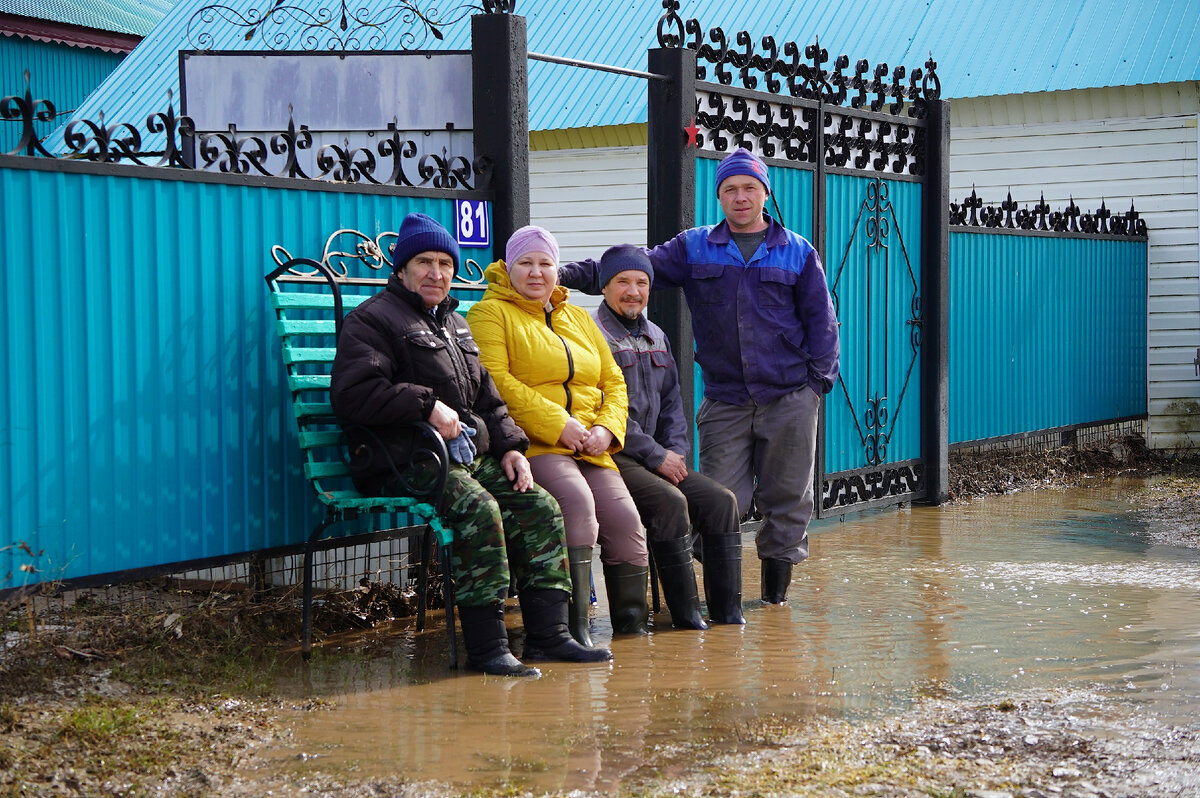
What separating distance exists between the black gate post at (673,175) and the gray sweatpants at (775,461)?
2.83ft

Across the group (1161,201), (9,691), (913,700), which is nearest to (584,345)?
(913,700)

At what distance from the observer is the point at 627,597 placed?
5879mm

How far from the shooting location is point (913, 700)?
194 inches

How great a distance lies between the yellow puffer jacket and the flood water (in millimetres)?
886

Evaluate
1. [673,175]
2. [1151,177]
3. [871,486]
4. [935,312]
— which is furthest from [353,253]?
[1151,177]

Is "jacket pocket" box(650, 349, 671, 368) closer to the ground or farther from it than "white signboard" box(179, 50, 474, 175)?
closer to the ground

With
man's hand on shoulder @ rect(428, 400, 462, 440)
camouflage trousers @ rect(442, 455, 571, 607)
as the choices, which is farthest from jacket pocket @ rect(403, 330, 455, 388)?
camouflage trousers @ rect(442, 455, 571, 607)

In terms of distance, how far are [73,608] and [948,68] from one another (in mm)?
11443

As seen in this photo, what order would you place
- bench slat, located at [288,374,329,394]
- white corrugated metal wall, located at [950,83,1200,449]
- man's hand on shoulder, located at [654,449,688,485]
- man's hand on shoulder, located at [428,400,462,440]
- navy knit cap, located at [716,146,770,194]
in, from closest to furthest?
1. man's hand on shoulder, located at [428,400,462,440]
2. bench slat, located at [288,374,329,394]
3. man's hand on shoulder, located at [654,449,688,485]
4. navy knit cap, located at [716,146,770,194]
5. white corrugated metal wall, located at [950,83,1200,449]

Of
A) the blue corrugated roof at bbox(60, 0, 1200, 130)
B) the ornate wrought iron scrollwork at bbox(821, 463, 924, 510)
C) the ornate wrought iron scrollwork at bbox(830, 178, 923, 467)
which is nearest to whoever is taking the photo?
the ornate wrought iron scrollwork at bbox(821, 463, 924, 510)

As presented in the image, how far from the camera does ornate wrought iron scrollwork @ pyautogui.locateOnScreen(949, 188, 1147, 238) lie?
36.8ft

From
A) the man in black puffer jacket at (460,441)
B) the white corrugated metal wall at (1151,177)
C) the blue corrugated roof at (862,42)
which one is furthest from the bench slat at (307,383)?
the white corrugated metal wall at (1151,177)

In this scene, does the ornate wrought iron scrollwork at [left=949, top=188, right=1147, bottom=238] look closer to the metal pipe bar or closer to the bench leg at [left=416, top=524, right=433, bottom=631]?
the metal pipe bar

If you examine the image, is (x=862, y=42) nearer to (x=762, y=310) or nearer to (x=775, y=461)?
(x=762, y=310)
